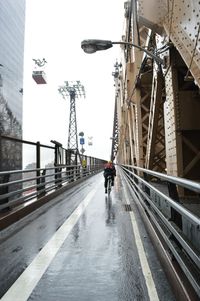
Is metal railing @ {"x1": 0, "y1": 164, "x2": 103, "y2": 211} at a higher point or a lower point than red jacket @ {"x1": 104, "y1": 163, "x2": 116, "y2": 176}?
lower

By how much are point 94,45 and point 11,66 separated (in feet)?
249

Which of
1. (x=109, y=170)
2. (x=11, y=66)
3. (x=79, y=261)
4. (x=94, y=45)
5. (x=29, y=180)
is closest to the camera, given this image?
(x=79, y=261)

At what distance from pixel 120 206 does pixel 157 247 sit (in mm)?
6384

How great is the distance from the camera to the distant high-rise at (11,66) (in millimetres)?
77688

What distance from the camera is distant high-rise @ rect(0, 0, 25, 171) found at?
77.7 metres

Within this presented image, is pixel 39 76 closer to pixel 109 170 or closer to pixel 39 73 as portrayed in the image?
pixel 39 73

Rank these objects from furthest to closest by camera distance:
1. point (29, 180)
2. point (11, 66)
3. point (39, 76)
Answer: point (39, 76) < point (11, 66) < point (29, 180)

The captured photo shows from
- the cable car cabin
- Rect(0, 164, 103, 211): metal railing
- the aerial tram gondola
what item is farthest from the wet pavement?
the cable car cabin

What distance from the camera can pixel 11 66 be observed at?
280ft

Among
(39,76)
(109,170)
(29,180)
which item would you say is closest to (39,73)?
(39,76)

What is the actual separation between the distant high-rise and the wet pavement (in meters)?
65.5

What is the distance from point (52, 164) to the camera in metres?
17.7

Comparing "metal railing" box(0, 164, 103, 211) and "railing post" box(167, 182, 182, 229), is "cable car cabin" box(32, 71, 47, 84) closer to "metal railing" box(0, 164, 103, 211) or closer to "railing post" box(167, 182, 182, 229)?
"metal railing" box(0, 164, 103, 211)

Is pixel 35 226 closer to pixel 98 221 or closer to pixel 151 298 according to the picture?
pixel 98 221
